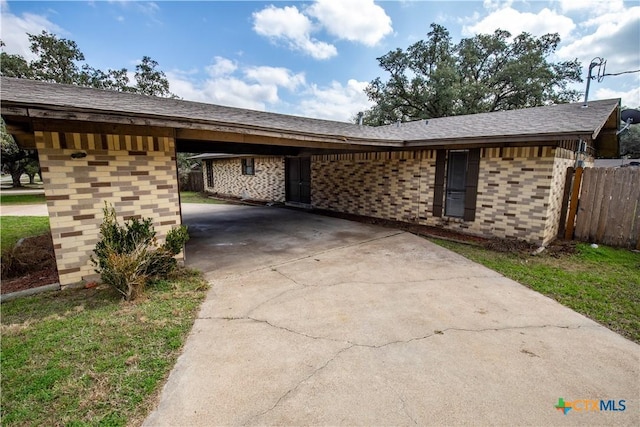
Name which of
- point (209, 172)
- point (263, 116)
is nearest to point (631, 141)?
point (263, 116)

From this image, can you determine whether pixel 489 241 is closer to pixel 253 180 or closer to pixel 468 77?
pixel 253 180

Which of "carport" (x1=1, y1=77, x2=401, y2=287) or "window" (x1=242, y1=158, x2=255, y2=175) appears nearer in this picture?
"carport" (x1=1, y1=77, x2=401, y2=287)

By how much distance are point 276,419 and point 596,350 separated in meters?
3.11

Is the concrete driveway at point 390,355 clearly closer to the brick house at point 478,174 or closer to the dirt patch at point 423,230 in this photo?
the dirt patch at point 423,230

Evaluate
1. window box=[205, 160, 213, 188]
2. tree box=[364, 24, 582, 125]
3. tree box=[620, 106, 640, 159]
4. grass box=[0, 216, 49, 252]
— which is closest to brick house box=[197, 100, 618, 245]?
grass box=[0, 216, 49, 252]

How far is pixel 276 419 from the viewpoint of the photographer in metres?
1.98

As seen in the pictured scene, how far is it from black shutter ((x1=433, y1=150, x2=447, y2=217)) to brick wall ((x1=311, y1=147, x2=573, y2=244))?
138 mm

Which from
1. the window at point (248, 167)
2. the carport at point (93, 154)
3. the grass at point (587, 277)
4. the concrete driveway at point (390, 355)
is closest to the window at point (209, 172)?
the window at point (248, 167)

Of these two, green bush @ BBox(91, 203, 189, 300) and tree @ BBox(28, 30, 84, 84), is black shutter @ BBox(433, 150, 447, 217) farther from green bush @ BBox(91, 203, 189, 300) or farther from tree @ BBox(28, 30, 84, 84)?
tree @ BBox(28, 30, 84, 84)

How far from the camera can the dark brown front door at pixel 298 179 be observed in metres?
12.7

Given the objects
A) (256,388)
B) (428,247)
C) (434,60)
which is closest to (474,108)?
Answer: (434,60)

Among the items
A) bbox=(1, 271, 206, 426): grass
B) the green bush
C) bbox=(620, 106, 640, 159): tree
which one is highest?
bbox=(620, 106, 640, 159): tree

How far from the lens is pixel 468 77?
76.9 ft

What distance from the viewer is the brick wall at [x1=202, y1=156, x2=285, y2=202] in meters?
14.5
